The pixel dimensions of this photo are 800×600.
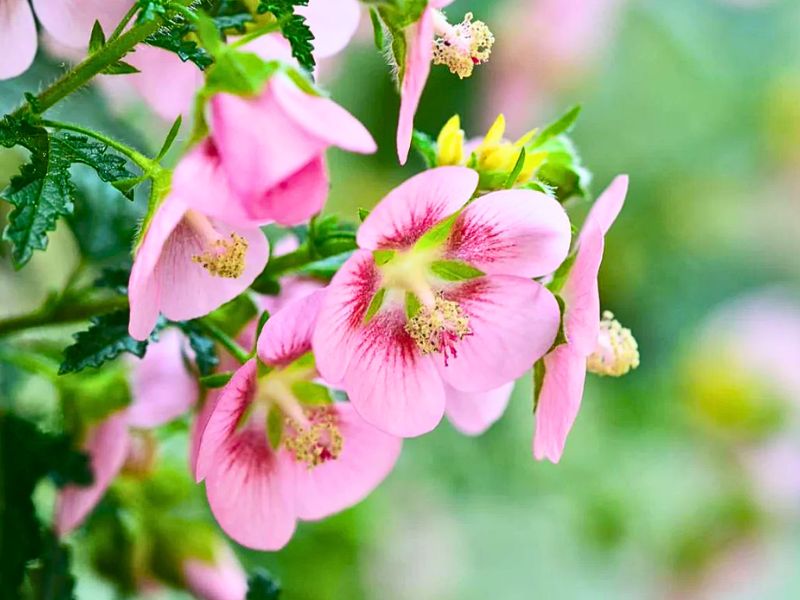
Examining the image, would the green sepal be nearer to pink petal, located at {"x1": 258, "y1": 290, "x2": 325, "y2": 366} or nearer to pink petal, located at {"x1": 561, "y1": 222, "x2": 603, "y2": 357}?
pink petal, located at {"x1": 258, "y1": 290, "x2": 325, "y2": 366}

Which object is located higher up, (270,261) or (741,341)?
(270,261)

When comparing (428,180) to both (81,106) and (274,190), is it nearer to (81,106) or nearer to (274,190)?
(274,190)

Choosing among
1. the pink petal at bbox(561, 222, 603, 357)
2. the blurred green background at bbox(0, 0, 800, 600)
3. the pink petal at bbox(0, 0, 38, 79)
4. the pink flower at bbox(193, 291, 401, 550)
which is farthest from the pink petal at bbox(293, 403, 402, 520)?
the blurred green background at bbox(0, 0, 800, 600)

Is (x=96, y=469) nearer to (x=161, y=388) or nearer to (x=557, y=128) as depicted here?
(x=161, y=388)

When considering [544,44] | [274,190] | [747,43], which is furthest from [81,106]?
[747,43]

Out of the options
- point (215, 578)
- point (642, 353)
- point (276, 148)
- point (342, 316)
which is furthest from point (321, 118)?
point (642, 353)
